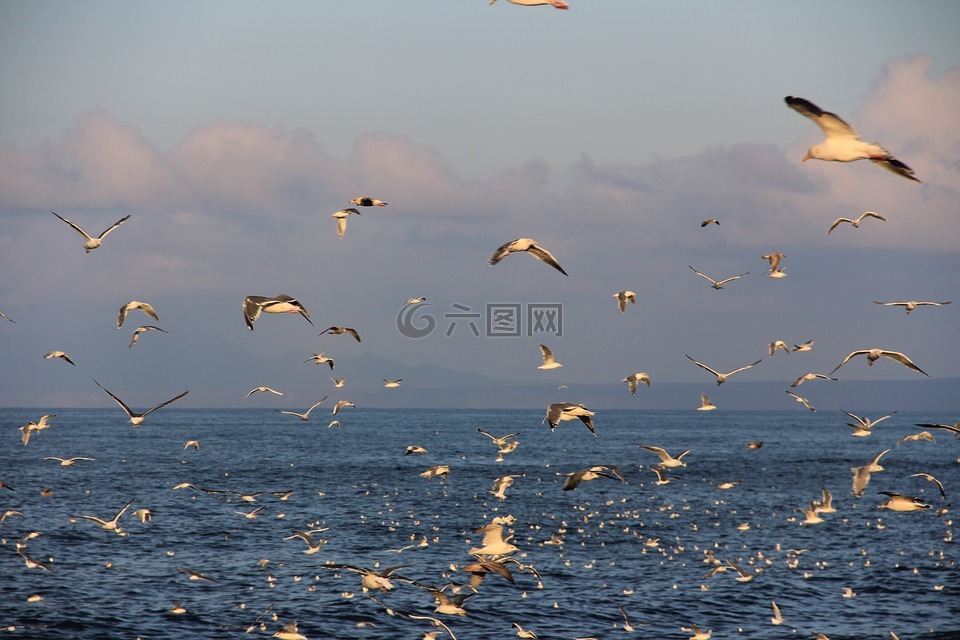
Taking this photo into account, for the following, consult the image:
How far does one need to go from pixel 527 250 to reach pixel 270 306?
22.5ft

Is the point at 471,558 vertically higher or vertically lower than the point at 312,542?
lower

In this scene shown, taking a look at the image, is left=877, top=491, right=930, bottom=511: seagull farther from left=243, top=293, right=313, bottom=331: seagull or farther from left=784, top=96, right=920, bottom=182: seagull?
left=243, top=293, right=313, bottom=331: seagull

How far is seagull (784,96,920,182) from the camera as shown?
1517 cm

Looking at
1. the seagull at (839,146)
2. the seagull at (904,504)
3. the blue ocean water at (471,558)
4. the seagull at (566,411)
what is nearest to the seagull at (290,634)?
the blue ocean water at (471,558)

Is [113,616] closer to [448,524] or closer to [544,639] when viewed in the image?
[544,639]

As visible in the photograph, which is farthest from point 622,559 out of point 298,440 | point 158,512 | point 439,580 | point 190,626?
point 298,440

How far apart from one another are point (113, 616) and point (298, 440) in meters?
113

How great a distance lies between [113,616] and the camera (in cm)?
2944

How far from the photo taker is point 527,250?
70.6 feet

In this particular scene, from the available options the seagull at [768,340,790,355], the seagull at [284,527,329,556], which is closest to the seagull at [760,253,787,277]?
the seagull at [768,340,790,355]

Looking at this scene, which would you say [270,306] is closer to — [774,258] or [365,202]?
[365,202]

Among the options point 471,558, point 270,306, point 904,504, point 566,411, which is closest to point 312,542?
point 471,558

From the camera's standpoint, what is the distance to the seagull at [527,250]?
21125 mm

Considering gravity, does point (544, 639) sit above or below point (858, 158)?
below
